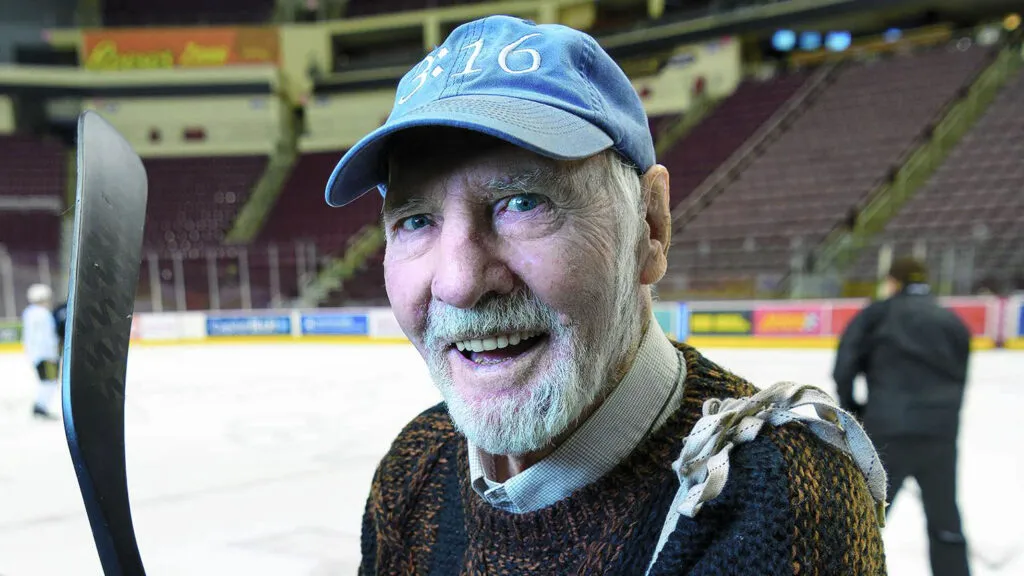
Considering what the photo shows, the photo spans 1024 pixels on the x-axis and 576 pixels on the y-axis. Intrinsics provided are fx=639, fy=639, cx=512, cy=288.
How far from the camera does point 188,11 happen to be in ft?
72.3

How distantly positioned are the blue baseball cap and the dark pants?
2144mm

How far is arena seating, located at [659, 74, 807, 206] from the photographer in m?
14.9

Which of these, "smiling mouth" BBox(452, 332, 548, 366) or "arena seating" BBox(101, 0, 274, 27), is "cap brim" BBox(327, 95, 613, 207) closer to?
"smiling mouth" BBox(452, 332, 548, 366)

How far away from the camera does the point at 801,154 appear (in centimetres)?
1389

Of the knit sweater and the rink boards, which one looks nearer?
the knit sweater

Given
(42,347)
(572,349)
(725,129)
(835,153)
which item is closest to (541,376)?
(572,349)

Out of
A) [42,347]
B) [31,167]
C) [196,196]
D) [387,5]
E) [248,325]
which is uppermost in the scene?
[387,5]

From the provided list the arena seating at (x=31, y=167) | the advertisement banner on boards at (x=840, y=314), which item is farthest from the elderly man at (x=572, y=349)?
the arena seating at (x=31, y=167)

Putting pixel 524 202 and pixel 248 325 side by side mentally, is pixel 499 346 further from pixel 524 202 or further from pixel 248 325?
pixel 248 325

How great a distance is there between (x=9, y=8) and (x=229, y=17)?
6.10m

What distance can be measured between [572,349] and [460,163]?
0.22m

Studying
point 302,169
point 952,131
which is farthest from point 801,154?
point 302,169

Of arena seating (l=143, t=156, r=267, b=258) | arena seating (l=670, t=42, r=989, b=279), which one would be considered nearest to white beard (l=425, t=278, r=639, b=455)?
arena seating (l=670, t=42, r=989, b=279)

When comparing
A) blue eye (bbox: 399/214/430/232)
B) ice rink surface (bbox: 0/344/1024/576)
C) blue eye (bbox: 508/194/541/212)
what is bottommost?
ice rink surface (bbox: 0/344/1024/576)
